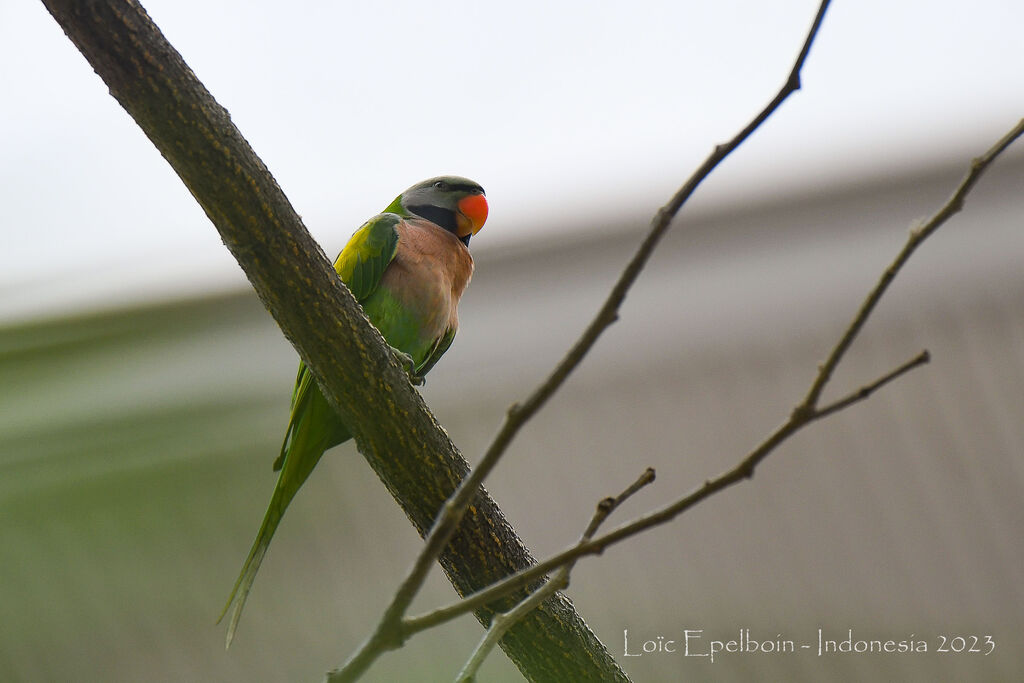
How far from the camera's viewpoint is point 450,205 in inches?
92.9

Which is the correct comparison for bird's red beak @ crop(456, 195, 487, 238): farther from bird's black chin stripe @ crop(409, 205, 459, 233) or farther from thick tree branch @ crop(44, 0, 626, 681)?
Result: thick tree branch @ crop(44, 0, 626, 681)

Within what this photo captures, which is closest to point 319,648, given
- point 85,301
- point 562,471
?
point 562,471

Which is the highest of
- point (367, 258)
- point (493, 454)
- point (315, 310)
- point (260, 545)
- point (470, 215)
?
point (470, 215)

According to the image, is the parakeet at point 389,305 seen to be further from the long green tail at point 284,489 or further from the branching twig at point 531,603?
the branching twig at point 531,603

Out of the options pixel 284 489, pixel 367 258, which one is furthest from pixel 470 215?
pixel 284 489

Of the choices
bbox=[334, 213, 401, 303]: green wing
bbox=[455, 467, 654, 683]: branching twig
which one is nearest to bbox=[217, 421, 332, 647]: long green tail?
bbox=[334, 213, 401, 303]: green wing

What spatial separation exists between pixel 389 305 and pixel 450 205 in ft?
1.79

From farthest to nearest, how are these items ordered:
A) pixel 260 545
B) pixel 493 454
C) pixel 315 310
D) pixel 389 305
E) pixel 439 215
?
pixel 439 215 → pixel 389 305 → pixel 260 545 → pixel 315 310 → pixel 493 454

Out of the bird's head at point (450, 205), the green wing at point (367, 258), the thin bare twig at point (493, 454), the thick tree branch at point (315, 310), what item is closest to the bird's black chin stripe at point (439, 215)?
the bird's head at point (450, 205)

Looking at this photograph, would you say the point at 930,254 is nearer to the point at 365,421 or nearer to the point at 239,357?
the point at 365,421

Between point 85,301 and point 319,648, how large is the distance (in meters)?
1.14

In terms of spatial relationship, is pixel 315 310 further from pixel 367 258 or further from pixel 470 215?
pixel 470 215

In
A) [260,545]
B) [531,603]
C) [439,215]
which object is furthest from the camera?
[439,215]

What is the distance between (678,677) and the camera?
87.7 inches
